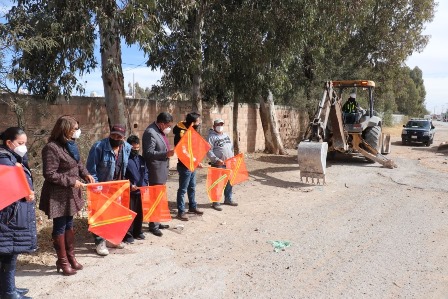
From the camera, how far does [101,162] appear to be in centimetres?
496

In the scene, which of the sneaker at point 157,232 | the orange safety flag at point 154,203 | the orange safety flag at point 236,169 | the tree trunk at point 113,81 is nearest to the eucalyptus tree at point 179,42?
the tree trunk at point 113,81

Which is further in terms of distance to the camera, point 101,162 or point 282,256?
point 282,256

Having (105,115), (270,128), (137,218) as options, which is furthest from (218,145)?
(270,128)

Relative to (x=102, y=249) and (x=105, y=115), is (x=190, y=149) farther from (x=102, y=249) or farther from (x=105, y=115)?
(x=105, y=115)

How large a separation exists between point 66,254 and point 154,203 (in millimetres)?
1549

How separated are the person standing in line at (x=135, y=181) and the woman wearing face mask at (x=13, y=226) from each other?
178cm

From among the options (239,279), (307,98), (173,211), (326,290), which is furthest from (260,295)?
(307,98)

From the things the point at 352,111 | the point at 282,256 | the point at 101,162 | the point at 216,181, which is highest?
the point at 352,111

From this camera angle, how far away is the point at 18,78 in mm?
6891

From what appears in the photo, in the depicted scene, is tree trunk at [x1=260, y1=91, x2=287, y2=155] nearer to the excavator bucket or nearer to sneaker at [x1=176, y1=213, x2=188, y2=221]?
the excavator bucket

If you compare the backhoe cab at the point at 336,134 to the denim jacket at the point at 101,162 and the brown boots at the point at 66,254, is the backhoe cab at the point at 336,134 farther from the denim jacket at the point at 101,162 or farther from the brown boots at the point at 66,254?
the brown boots at the point at 66,254

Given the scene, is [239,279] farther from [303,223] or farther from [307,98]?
[307,98]

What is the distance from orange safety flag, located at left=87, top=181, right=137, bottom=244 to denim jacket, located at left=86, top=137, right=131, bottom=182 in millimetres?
173

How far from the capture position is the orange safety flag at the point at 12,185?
3512mm
